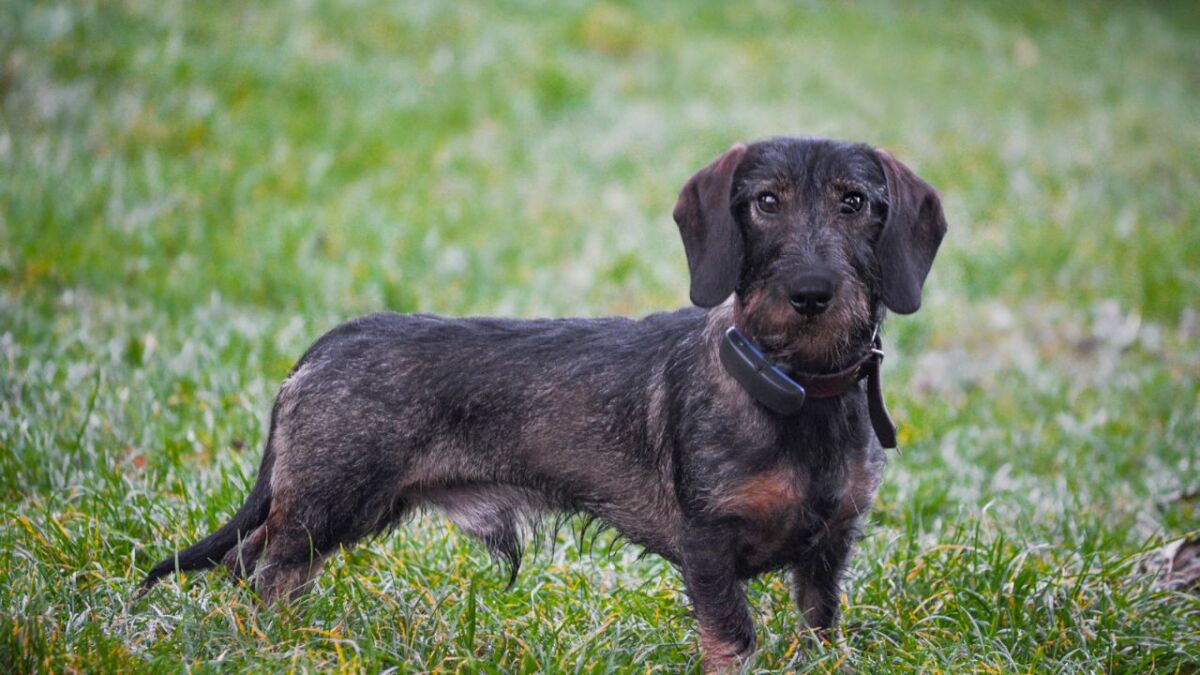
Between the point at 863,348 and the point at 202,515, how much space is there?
8.58ft

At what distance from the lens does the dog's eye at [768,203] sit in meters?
3.65

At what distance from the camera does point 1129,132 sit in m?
14.6

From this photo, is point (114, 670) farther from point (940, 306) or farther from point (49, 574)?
point (940, 306)

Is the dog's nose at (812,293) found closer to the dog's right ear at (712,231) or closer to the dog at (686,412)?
the dog at (686,412)

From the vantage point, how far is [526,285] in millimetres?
9000

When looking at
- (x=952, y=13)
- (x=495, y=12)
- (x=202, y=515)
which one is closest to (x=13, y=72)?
(x=495, y=12)

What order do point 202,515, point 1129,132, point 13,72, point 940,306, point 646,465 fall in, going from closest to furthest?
point 646,465 → point 202,515 → point 940,306 → point 13,72 → point 1129,132

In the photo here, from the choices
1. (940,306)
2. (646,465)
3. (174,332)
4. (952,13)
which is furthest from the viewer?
(952,13)

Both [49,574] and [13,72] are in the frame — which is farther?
[13,72]

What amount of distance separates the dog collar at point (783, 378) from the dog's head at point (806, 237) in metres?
0.05

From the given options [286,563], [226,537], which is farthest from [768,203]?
[226,537]

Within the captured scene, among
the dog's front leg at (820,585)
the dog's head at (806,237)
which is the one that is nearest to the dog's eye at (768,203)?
the dog's head at (806,237)

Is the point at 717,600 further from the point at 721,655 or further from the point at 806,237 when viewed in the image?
the point at 806,237

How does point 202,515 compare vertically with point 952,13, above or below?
below
